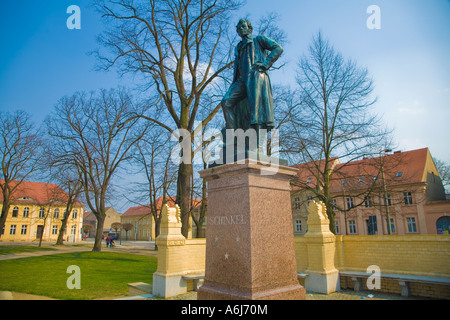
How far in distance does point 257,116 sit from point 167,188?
1928cm

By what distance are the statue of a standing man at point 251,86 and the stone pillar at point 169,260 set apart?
4.50 meters

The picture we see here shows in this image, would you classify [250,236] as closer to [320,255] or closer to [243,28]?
[243,28]

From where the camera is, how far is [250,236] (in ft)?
13.6

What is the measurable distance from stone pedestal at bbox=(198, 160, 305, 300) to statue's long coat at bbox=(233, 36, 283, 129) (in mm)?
1004

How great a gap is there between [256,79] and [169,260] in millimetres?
5683

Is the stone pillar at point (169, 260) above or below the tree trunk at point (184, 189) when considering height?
below

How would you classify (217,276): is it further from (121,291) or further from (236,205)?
(121,291)

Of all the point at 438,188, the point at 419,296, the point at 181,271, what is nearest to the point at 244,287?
the point at 181,271

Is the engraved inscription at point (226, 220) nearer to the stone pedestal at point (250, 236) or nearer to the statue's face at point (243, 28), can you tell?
the stone pedestal at point (250, 236)

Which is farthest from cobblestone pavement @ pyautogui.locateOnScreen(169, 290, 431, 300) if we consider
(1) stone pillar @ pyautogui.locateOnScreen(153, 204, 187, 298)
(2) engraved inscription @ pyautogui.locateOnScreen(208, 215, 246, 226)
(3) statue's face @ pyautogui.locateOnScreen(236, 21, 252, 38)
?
(3) statue's face @ pyautogui.locateOnScreen(236, 21, 252, 38)

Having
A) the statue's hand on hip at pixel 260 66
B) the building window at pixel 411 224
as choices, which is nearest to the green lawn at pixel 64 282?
the statue's hand on hip at pixel 260 66

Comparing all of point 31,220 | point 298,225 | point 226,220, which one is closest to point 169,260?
point 226,220

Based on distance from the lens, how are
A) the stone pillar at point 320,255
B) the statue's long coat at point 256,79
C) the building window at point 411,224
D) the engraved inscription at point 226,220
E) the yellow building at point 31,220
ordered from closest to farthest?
the engraved inscription at point 226,220 → the statue's long coat at point 256,79 → the stone pillar at point 320,255 → the building window at point 411,224 → the yellow building at point 31,220

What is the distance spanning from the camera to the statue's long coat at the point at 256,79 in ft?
17.0
